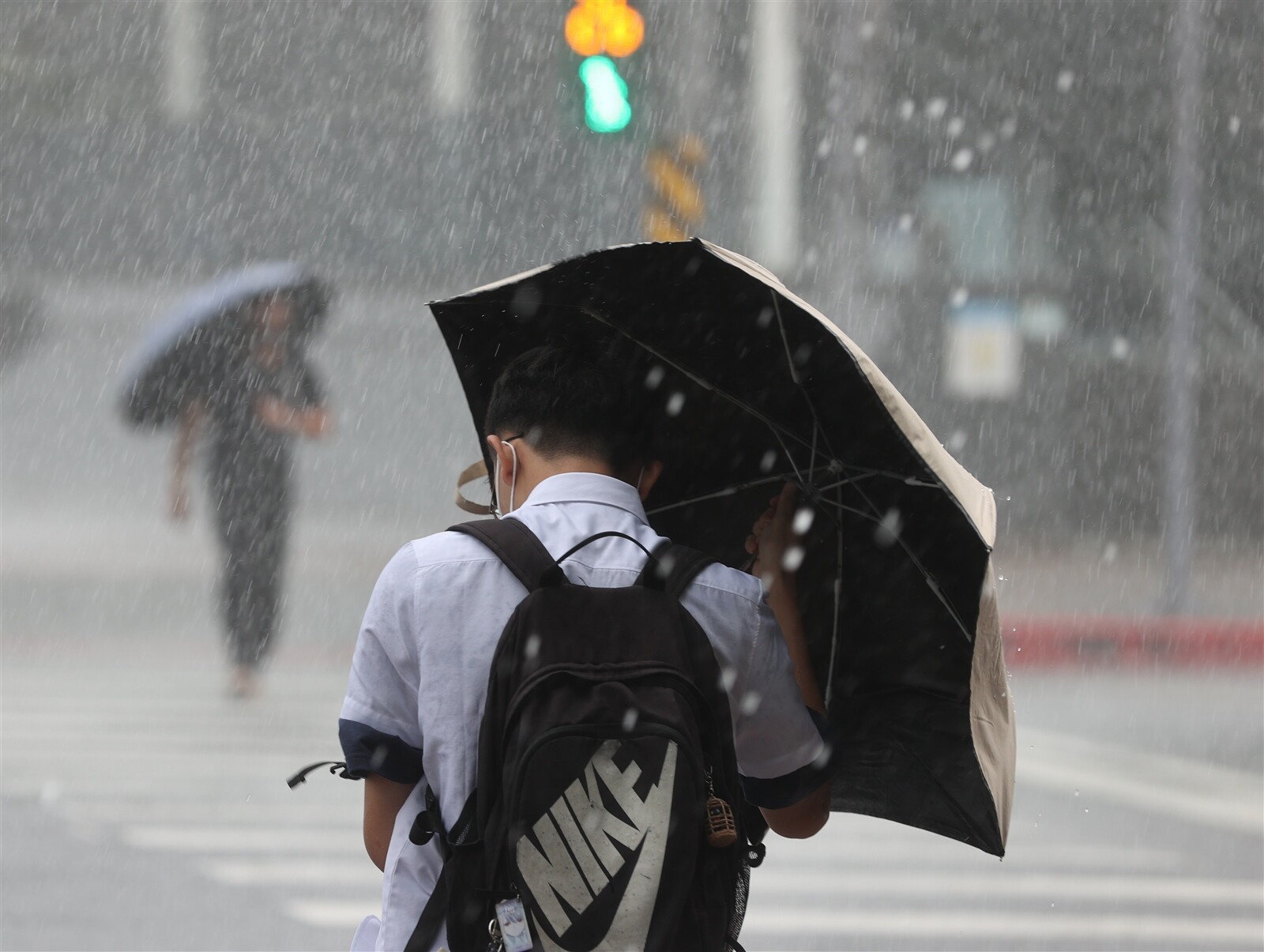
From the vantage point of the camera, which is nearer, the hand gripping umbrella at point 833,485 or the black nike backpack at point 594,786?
the black nike backpack at point 594,786

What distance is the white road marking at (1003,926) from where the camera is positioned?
15.5 feet

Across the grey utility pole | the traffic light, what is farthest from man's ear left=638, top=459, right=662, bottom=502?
the grey utility pole

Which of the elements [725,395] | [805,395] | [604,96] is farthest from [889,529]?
[604,96]

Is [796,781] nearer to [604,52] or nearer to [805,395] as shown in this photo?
[805,395]

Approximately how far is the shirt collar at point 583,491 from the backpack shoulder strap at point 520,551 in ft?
0.21

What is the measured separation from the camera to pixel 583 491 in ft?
5.97

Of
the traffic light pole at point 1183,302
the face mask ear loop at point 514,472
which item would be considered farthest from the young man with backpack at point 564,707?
the traffic light pole at point 1183,302

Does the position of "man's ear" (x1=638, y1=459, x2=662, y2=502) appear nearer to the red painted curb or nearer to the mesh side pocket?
the mesh side pocket

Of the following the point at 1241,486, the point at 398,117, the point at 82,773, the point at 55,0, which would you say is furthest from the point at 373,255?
the point at 82,773

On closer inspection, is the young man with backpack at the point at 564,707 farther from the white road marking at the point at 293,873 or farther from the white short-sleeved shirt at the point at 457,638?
the white road marking at the point at 293,873

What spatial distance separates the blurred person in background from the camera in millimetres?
7625

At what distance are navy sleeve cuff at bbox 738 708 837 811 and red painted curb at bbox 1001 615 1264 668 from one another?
26.6ft

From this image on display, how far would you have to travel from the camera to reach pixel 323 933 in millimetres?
4605

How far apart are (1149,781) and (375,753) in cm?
568
